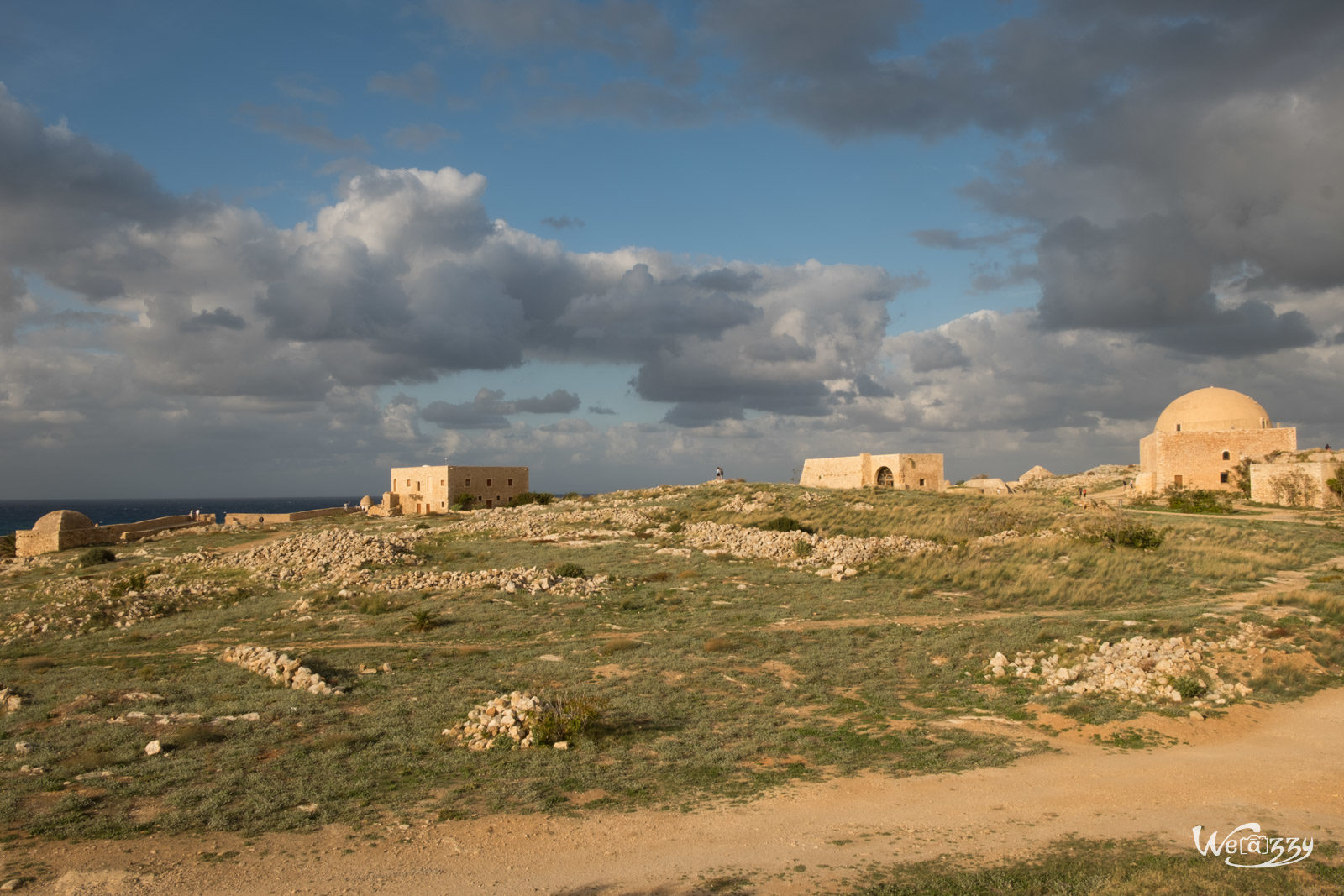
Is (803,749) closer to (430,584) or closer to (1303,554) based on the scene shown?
(430,584)

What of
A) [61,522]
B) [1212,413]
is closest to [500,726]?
[61,522]

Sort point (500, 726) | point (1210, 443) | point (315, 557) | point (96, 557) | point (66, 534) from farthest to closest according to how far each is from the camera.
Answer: point (1210, 443), point (66, 534), point (96, 557), point (315, 557), point (500, 726)

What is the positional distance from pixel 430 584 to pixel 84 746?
1344 centimetres

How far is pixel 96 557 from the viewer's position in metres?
34.1

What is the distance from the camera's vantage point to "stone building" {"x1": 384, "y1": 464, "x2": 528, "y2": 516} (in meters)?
55.4

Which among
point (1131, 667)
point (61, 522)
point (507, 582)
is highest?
point (61, 522)

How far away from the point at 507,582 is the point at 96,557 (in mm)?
24896

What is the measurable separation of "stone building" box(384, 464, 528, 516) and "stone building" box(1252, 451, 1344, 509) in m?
49.0

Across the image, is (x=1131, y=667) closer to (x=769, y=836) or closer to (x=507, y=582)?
(x=769, y=836)

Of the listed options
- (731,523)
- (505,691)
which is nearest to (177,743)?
(505,691)

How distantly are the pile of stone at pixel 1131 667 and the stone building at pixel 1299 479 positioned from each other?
33.2m

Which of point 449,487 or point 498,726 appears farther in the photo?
point 449,487

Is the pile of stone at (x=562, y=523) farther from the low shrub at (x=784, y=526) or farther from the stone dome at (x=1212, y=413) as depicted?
the stone dome at (x=1212, y=413)

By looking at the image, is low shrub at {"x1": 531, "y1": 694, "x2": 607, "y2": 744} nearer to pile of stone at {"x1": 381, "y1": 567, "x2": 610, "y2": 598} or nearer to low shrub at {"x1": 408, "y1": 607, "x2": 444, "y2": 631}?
low shrub at {"x1": 408, "y1": 607, "x2": 444, "y2": 631}
